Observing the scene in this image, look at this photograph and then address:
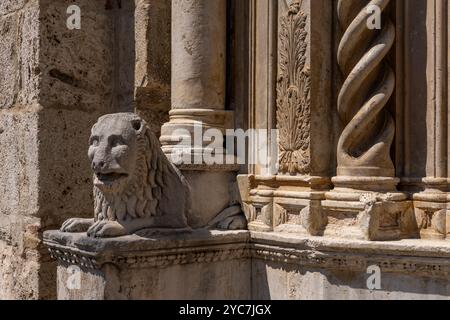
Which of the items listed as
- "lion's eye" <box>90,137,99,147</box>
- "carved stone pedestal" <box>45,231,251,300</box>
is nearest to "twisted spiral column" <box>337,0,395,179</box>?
"carved stone pedestal" <box>45,231,251,300</box>

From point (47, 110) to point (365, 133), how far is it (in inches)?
91.7

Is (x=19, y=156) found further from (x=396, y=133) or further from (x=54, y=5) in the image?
(x=396, y=133)

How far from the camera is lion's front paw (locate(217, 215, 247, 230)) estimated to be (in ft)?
11.9

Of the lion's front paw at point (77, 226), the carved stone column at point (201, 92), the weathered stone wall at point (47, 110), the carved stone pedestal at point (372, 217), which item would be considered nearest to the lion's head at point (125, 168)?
the lion's front paw at point (77, 226)

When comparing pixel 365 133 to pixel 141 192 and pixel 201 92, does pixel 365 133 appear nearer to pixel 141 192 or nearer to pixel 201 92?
pixel 201 92

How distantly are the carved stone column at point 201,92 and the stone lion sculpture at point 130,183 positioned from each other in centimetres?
31

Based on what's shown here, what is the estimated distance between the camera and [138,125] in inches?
125

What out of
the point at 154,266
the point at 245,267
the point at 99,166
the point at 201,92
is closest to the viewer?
the point at 99,166

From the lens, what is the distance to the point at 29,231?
437cm

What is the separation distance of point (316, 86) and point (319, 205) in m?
0.68

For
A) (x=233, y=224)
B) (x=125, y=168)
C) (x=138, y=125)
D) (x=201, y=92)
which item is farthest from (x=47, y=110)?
(x=233, y=224)

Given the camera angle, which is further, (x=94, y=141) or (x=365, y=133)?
(x=365, y=133)

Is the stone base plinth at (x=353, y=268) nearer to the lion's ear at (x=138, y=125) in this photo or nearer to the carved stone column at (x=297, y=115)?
the carved stone column at (x=297, y=115)

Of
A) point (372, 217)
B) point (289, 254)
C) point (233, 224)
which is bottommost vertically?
point (289, 254)
